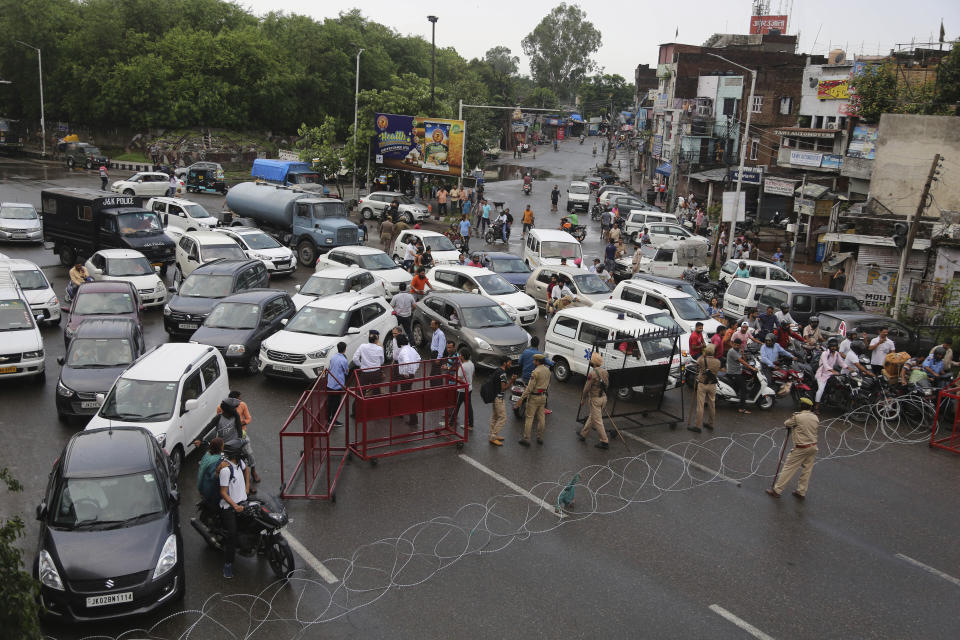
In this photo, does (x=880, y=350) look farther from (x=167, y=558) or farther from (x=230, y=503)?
(x=167, y=558)

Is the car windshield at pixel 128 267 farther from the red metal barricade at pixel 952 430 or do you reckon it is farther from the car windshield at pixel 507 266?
the red metal barricade at pixel 952 430

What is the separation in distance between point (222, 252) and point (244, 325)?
7804 millimetres

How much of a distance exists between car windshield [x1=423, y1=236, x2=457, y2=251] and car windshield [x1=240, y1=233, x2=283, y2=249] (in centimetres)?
533

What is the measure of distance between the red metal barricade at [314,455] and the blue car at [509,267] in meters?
12.4

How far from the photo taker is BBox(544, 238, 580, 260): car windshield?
86.5 feet

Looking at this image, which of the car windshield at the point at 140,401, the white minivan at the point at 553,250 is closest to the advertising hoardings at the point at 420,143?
the white minivan at the point at 553,250

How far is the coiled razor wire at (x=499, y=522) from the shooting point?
7879 millimetres

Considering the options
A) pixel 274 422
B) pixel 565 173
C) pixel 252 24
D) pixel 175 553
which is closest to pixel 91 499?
pixel 175 553

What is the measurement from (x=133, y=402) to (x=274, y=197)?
20277mm

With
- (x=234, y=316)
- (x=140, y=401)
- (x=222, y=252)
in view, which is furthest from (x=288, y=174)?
(x=140, y=401)

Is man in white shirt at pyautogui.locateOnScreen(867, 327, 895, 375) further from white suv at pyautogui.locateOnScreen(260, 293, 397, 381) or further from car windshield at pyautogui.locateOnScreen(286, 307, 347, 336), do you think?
car windshield at pyautogui.locateOnScreen(286, 307, 347, 336)

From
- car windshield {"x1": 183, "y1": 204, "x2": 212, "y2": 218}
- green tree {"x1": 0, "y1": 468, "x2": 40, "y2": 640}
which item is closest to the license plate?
green tree {"x1": 0, "y1": 468, "x2": 40, "y2": 640}

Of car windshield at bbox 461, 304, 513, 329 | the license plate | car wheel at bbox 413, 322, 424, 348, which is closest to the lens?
the license plate

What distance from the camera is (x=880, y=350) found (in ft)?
53.8
